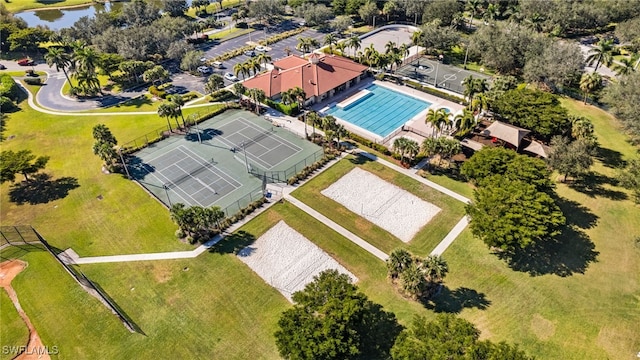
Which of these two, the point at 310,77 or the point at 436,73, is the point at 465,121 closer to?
the point at 436,73

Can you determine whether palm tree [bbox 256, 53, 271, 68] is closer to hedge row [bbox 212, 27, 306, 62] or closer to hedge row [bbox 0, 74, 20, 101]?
hedge row [bbox 212, 27, 306, 62]

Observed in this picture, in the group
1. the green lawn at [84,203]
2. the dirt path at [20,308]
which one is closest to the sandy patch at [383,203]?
the green lawn at [84,203]

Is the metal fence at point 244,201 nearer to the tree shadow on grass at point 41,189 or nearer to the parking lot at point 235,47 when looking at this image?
the tree shadow on grass at point 41,189

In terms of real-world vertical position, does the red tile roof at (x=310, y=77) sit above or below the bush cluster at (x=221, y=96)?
above

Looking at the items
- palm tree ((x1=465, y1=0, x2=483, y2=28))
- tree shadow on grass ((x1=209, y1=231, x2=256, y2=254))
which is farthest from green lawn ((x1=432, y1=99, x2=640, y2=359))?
palm tree ((x1=465, y1=0, x2=483, y2=28))

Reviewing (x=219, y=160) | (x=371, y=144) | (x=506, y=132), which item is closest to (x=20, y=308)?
(x=219, y=160)

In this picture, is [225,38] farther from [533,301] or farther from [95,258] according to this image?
[533,301]

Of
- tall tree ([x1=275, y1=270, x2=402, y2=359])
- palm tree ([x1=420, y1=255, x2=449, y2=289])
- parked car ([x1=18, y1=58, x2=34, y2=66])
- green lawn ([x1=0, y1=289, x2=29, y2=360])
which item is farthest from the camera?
parked car ([x1=18, y1=58, x2=34, y2=66])
